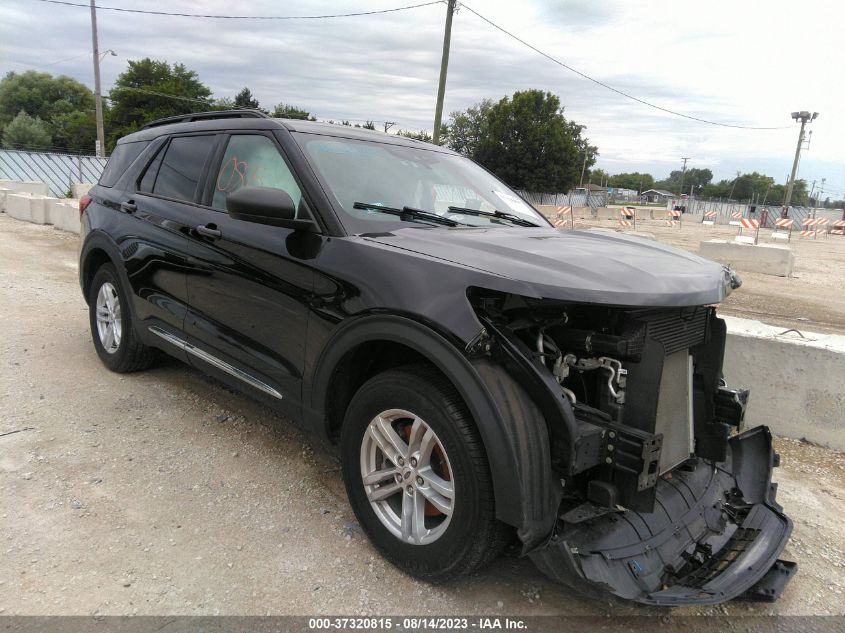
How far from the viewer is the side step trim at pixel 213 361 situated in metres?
3.21

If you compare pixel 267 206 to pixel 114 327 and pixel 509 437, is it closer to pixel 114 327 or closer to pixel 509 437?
pixel 509 437

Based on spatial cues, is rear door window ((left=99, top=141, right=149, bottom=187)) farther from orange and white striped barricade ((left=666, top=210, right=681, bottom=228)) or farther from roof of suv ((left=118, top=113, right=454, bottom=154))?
orange and white striped barricade ((left=666, top=210, right=681, bottom=228))

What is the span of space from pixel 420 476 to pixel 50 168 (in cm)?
3050

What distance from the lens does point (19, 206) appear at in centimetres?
1593

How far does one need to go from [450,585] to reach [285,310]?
1.49 m

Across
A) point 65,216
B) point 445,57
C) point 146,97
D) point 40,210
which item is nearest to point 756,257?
point 445,57

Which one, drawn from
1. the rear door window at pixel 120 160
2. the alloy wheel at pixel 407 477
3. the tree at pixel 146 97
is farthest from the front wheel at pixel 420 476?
the tree at pixel 146 97

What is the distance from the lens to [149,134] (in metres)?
4.69

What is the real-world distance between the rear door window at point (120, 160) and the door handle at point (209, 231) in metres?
1.53

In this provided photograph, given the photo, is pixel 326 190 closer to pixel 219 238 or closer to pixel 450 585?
pixel 219 238

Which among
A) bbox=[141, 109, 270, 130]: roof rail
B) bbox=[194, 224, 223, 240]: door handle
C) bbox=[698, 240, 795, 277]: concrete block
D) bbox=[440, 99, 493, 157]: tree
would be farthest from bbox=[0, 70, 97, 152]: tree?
bbox=[194, 224, 223, 240]: door handle

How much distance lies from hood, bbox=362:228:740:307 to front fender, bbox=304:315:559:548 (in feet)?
1.10

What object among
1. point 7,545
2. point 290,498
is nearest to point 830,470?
point 290,498

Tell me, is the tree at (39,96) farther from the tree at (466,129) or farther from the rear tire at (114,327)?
the rear tire at (114,327)
